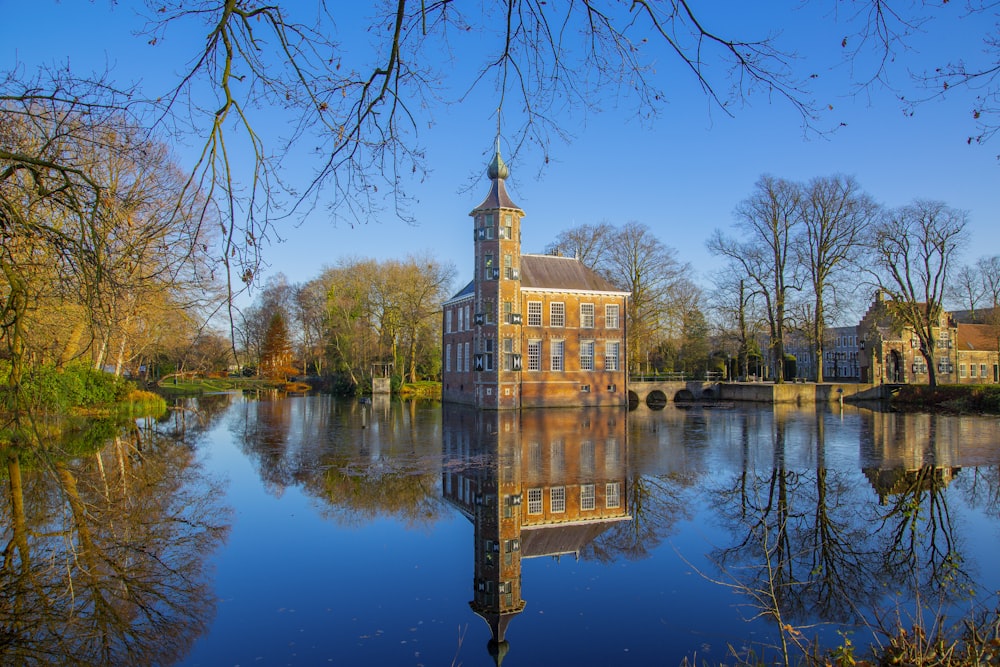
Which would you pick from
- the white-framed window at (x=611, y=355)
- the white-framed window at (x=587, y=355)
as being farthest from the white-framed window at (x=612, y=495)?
the white-framed window at (x=611, y=355)

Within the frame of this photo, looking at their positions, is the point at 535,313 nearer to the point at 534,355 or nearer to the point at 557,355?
the point at 534,355

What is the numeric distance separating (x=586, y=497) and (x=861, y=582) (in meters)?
4.90

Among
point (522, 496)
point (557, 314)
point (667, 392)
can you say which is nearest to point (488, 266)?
point (557, 314)

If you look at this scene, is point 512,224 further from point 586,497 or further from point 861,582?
point 861,582

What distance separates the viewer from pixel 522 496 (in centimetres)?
1151

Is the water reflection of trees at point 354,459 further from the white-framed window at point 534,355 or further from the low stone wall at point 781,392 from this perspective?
the low stone wall at point 781,392

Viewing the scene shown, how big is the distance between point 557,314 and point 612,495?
23143 millimetres

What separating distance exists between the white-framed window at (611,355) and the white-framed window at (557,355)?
2.68m

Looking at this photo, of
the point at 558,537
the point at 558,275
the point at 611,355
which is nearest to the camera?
the point at 558,537

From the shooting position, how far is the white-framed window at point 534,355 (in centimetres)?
3375

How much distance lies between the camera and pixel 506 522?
9969mm

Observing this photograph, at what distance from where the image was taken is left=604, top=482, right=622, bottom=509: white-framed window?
36.6 feet

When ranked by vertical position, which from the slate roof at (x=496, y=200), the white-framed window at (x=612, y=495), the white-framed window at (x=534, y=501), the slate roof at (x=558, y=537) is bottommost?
the slate roof at (x=558, y=537)

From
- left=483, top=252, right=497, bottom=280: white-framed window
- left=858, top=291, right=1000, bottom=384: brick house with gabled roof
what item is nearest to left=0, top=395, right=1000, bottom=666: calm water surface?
left=483, top=252, right=497, bottom=280: white-framed window
